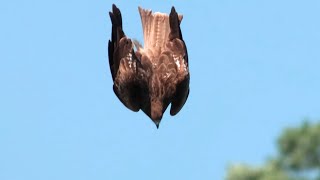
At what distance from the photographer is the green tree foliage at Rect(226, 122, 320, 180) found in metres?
33.4

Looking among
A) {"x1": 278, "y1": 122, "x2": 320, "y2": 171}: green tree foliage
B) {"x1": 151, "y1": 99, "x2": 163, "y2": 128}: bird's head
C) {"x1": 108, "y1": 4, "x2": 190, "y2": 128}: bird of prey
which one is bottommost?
{"x1": 151, "y1": 99, "x2": 163, "y2": 128}: bird's head

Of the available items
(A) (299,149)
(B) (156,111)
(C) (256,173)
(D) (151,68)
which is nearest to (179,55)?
(D) (151,68)

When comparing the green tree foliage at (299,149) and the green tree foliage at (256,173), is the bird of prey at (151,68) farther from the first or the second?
the green tree foliage at (299,149)

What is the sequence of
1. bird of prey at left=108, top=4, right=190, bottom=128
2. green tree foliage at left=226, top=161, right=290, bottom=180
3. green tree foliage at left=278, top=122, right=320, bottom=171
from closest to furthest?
bird of prey at left=108, top=4, right=190, bottom=128 → green tree foliage at left=226, top=161, right=290, bottom=180 → green tree foliage at left=278, top=122, right=320, bottom=171

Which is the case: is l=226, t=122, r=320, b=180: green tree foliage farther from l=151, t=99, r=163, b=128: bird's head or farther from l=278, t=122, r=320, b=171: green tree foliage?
l=151, t=99, r=163, b=128: bird's head

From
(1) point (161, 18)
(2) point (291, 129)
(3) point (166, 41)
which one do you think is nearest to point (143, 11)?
(1) point (161, 18)

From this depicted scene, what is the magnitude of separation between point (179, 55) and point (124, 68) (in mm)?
220

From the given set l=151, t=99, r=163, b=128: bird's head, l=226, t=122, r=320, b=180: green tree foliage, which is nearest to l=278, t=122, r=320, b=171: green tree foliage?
l=226, t=122, r=320, b=180: green tree foliage

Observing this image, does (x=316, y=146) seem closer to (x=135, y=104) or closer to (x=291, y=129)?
(x=291, y=129)

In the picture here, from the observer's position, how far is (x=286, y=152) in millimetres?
33969

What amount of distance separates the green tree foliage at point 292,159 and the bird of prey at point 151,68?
27.2 m

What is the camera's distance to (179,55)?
205 inches

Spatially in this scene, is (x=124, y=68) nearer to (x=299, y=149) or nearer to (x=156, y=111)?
(x=156, y=111)

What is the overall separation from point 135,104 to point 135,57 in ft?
0.98
